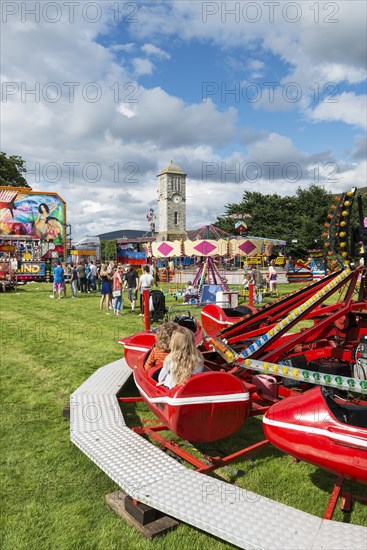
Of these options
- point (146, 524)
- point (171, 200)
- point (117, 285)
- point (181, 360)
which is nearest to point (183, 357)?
point (181, 360)

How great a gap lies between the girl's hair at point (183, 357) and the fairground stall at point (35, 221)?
1082 inches

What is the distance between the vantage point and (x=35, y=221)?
106 feet

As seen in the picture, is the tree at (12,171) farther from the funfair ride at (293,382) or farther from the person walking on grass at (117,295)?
the funfair ride at (293,382)

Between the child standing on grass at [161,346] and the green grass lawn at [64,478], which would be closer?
the green grass lawn at [64,478]

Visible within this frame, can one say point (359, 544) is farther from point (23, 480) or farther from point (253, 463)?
point (23, 480)

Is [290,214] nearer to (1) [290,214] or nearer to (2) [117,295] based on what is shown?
(1) [290,214]

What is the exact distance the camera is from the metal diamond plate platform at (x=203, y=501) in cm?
264

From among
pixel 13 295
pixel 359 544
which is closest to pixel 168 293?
pixel 13 295

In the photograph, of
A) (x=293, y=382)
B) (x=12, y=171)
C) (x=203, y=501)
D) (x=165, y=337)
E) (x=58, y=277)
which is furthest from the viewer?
(x=12, y=171)

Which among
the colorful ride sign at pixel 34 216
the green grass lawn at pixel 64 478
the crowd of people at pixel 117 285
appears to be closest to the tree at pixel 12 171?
the colorful ride sign at pixel 34 216

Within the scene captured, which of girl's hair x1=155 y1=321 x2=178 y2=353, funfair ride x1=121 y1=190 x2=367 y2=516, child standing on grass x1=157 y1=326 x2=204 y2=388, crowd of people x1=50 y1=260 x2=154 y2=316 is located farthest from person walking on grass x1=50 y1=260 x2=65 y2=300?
child standing on grass x1=157 y1=326 x2=204 y2=388

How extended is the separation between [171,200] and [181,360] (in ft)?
288

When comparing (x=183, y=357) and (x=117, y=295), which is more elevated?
(x=183, y=357)

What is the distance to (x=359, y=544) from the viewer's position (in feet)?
8.34
